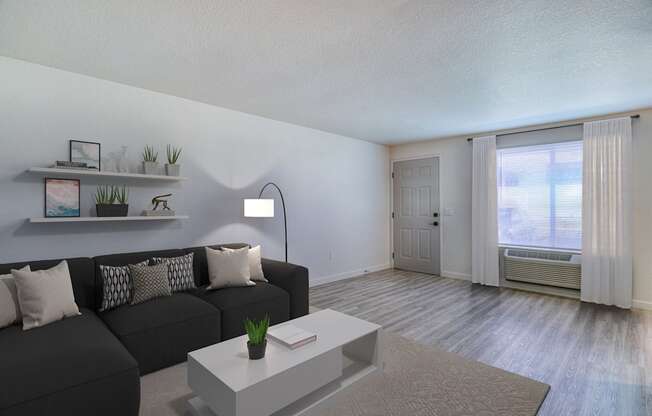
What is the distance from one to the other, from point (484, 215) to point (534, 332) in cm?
227

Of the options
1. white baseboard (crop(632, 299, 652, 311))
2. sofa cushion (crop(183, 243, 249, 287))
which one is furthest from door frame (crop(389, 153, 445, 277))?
sofa cushion (crop(183, 243, 249, 287))

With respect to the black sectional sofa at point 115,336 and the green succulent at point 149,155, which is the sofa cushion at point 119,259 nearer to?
the black sectional sofa at point 115,336

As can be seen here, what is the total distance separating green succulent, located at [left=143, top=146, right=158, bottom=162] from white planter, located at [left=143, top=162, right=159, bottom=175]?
0.24ft

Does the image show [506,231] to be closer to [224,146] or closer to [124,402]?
[224,146]

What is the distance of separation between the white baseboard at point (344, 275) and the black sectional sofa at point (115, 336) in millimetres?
1661

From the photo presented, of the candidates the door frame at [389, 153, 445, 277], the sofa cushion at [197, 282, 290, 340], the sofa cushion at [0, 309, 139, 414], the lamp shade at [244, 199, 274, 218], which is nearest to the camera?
the sofa cushion at [0, 309, 139, 414]

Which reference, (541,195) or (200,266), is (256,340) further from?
(541,195)

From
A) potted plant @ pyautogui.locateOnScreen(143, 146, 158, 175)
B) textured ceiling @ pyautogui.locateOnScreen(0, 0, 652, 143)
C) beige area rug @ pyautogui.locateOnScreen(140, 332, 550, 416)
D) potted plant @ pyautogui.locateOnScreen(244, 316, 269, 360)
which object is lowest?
beige area rug @ pyautogui.locateOnScreen(140, 332, 550, 416)

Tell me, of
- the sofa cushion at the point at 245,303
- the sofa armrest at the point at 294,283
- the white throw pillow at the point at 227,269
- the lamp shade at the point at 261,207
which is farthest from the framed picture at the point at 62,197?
the sofa armrest at the point at 294,283

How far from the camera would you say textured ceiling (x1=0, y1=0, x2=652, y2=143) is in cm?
205

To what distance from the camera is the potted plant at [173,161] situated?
3.46 m

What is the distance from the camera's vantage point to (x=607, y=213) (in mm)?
4172

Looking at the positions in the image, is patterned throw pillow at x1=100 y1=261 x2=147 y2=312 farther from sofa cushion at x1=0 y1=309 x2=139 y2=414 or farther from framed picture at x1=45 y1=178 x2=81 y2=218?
framed picture at x1=45 y1=178 x2=81 y2=218

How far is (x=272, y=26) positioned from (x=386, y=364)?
265cm
